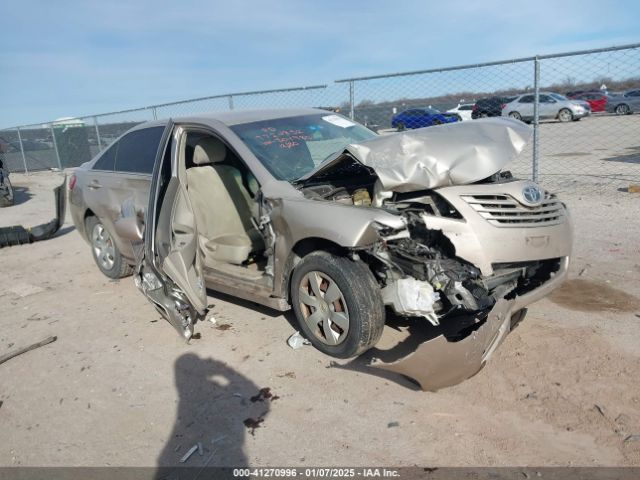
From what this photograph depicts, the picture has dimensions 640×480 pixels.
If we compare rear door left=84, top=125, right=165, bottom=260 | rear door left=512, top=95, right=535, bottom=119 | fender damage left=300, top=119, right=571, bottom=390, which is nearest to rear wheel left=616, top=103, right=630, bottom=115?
rear door left=512, top=95, right=535, bottom=119

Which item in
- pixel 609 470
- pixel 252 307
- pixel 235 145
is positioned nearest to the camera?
pixel 609 470

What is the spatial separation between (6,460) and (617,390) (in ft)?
11.6

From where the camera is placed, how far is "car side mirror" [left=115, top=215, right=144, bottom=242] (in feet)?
15.1

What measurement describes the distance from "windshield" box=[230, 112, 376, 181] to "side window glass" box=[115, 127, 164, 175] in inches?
50.6

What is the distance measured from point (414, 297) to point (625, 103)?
102ft

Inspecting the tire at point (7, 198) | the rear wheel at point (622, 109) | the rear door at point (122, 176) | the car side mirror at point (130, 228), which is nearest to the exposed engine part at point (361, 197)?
the car side mirror at point (130, 228)

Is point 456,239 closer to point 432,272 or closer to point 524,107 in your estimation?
point 432,272

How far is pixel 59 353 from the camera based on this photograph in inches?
164

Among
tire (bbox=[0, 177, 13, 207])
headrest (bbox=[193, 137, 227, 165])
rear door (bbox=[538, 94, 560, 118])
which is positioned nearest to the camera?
headrest (bbox=[193, 137, 227, 165])

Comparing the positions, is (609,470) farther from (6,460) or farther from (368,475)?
(6,460)

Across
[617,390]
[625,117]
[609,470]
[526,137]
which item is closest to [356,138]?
[526,137]

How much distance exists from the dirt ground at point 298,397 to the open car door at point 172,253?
1.17 ft

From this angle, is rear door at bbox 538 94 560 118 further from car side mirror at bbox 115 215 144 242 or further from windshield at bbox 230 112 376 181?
car side mirror at bbox 115 215 144 242

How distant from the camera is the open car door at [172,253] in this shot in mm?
3939
